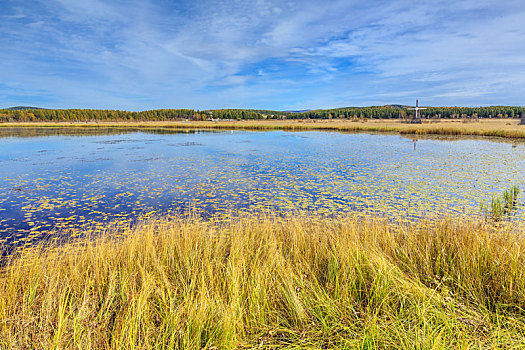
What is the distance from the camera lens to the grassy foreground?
2.34 m

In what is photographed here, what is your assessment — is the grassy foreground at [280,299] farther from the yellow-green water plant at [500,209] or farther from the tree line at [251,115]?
the tree line at [251,115]

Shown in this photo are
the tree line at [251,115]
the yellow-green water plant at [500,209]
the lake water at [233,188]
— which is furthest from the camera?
the tree line at [251,115]

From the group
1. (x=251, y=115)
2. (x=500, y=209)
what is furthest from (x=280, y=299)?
(x=251, y=115)

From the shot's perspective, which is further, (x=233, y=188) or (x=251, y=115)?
(x=251, y=115)

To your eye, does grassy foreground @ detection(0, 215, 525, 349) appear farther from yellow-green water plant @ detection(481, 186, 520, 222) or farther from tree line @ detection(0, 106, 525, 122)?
tree line @ detection(0, 106, 525, 122)

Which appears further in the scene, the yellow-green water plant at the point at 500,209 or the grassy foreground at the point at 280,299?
the yellow-green water plant at the point at 500,209

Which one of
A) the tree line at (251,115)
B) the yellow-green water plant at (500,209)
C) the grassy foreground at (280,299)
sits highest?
the tree line at (251,115)

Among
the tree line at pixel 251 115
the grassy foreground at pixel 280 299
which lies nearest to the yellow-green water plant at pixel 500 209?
the grassy foreground at pixel 280 299

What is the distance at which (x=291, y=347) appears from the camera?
2381 millimetres

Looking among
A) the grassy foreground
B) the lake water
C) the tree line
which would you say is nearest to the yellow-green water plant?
the lake water

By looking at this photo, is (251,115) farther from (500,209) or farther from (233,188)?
(500,209)

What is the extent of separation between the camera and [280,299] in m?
3.07

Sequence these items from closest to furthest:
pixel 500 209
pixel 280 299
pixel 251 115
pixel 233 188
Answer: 1. pixel 280 299
2. pixel 500 209
3. pixel 233 188
4. pixel 251 115

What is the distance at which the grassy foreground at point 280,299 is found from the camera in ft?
7.69
